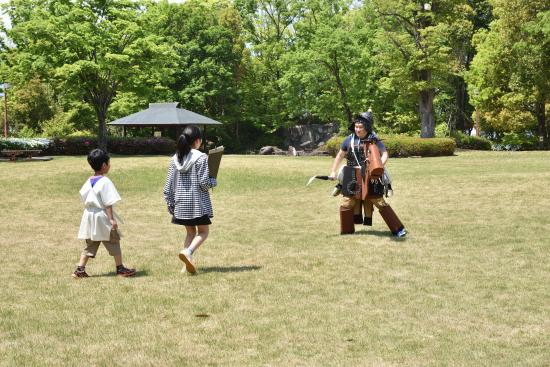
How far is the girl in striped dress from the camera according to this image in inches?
296

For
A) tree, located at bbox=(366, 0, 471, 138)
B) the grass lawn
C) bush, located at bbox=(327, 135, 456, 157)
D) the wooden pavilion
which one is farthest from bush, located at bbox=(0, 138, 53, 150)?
tree, located at bbox=(366, 0, 471, 138)

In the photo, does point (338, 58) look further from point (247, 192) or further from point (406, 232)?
point (406, 232)

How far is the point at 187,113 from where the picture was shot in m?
35.8

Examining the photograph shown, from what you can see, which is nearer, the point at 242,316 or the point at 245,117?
the point at 242,316

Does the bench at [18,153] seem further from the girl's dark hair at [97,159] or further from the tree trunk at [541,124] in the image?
the tree trunk at [541,124]

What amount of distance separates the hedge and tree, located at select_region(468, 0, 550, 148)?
21337 mm

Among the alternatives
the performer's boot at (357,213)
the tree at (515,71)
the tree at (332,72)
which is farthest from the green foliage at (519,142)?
the performer's boot at (357,213)

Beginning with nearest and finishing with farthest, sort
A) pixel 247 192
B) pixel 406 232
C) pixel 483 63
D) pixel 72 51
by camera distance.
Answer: pixel 406 232, pixel 247 192, pixel 72 51, pixel 483 63

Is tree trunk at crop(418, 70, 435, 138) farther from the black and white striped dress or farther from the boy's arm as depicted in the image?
the boy's arm

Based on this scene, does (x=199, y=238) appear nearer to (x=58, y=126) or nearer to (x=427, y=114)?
(x=427, y=114)

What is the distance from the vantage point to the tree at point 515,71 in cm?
3850

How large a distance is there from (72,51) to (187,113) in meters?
7.01

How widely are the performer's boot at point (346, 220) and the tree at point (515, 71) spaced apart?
94.1 feet

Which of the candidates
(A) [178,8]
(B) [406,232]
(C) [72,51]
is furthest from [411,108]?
(B) [406,232]
